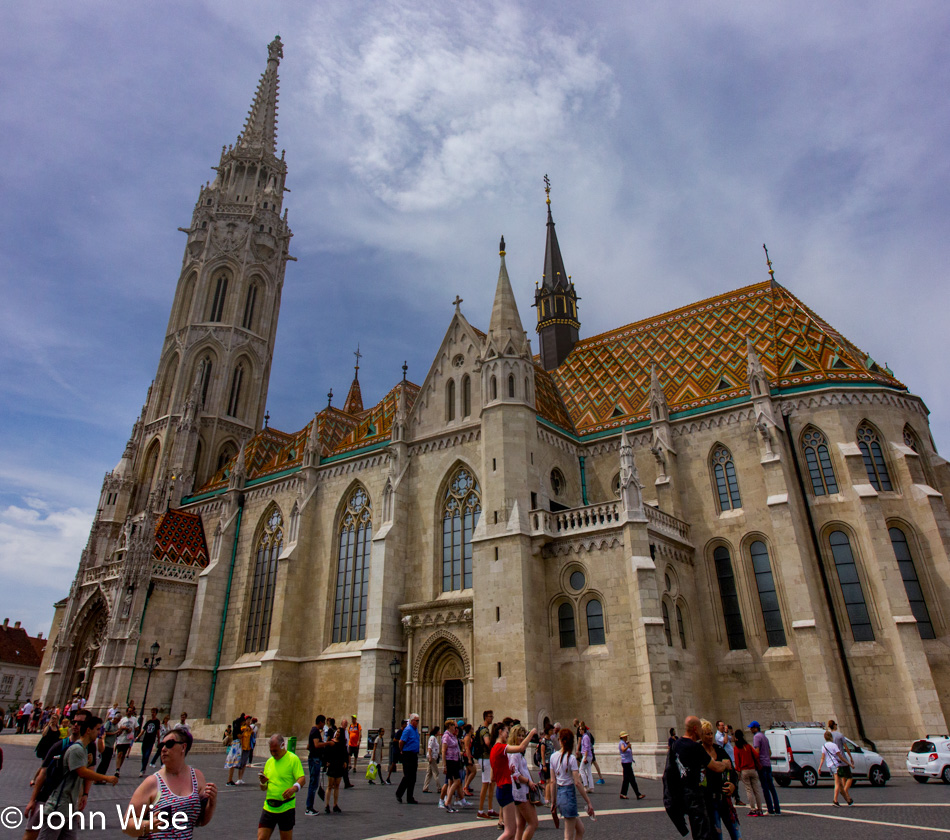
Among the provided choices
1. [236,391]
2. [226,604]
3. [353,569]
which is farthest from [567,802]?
[236,391]

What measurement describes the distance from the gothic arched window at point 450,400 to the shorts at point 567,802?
71.5ft

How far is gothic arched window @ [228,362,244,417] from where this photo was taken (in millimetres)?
45781

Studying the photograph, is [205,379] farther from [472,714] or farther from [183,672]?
[472,714]

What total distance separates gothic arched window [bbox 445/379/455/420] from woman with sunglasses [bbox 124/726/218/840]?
24.3 m

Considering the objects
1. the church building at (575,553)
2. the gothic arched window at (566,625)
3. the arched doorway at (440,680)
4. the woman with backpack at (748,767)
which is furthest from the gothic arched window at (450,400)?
the woman with backpack at (748,767)

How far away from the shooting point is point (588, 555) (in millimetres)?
22656

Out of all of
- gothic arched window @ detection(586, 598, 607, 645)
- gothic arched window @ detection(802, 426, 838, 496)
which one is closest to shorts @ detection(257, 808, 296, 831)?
gothic arched window @ detection(586, 598, 607, 645)

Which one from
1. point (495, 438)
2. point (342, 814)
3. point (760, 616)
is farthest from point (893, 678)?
point (342, 814)

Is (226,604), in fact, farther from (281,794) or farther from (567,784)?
(567,784)

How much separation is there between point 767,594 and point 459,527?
1160 cm

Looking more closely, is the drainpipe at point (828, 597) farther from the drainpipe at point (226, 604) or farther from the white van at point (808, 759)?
the drainpipe at point (226, 604)

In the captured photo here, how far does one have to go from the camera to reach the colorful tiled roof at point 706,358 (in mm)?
27000

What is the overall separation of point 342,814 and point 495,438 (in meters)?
15.3

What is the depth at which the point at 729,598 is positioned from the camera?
24.4 meters
